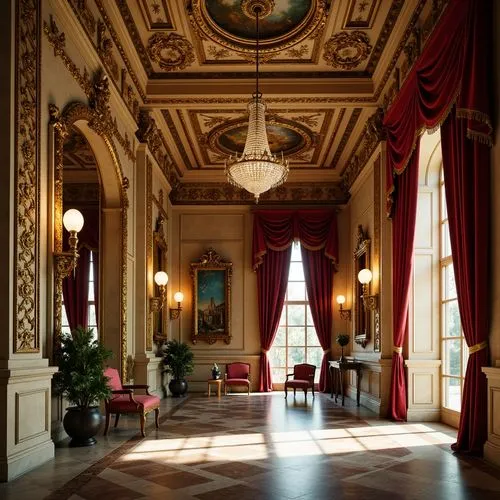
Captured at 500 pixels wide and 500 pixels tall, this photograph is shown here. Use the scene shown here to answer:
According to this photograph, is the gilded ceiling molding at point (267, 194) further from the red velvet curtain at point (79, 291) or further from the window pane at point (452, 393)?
the window pane at point (452, 393)

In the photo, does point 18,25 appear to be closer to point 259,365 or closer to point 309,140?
point 309,140

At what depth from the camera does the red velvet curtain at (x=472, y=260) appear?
609cm

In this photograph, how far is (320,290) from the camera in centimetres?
1498

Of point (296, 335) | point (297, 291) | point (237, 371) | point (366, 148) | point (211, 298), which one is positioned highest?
point (366, 148)

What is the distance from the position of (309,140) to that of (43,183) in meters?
7.51

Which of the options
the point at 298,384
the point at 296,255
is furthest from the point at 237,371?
the point at 296,255

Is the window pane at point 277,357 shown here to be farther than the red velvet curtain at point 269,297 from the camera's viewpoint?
Yes

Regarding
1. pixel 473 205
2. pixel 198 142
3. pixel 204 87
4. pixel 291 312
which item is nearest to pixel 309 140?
pixel 198 142

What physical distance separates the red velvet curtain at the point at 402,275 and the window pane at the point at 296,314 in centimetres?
592

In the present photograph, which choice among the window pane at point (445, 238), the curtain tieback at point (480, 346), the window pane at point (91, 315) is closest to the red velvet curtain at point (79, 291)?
the window pane at point (91, 315)

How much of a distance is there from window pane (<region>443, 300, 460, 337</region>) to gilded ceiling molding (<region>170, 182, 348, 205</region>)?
6526mm

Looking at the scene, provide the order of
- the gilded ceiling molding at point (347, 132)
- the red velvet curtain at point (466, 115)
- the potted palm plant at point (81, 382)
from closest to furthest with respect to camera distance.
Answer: the red velvet curtain at point (466, 115)
the potted palm plant at point (81, 382)
the gilded ceiling molding at point (347, 132)

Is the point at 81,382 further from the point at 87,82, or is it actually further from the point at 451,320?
the point at 451,320

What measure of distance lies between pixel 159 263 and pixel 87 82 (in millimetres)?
5823
